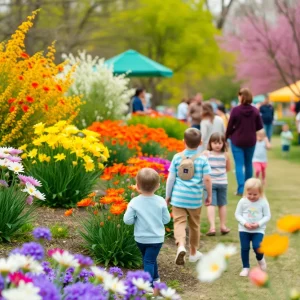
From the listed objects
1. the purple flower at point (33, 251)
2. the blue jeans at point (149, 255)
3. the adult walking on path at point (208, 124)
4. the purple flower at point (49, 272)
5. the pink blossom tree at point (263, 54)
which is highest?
the pink blossom tree at point (263, 54)

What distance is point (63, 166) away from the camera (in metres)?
7.74

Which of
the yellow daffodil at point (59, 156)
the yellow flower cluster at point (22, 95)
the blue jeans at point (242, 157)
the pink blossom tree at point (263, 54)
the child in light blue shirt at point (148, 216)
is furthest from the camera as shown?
the pink blossom tree at point (263, 54)

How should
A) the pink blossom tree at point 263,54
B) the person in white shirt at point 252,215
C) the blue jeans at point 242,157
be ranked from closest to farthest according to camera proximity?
the person in white shirt at point 252,215 → the blue jeans at point 242,157 → the pink blossom tree at point 263,54

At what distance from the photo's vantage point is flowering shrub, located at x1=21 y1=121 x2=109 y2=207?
763 cm

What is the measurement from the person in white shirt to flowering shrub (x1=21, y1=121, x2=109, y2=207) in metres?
2.07

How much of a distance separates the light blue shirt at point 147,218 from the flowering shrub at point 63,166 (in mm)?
2201

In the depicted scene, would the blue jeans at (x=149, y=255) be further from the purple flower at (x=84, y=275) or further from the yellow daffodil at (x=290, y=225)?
the yellow daffodil at (x=290, y=225)

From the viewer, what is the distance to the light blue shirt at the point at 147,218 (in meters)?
5.44

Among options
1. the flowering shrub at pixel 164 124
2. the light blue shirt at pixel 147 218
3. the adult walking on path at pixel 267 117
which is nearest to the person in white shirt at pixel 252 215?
the light blue shirt at pixel 147 218

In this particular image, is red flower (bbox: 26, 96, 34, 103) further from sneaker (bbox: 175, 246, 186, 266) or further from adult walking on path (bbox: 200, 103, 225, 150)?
adult walking on path (bbox: 200, 103, 225, 150)

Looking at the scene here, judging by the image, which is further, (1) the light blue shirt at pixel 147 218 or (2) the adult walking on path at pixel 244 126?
(2) the adult walking on path at pixel 244 126

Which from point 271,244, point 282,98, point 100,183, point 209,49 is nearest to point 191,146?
point 100,183

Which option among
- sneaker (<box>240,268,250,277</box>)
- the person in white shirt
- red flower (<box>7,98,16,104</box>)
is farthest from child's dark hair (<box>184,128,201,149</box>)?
red flower (<box>7,98,16,104</box>)

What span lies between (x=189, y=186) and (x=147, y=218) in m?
1.42
